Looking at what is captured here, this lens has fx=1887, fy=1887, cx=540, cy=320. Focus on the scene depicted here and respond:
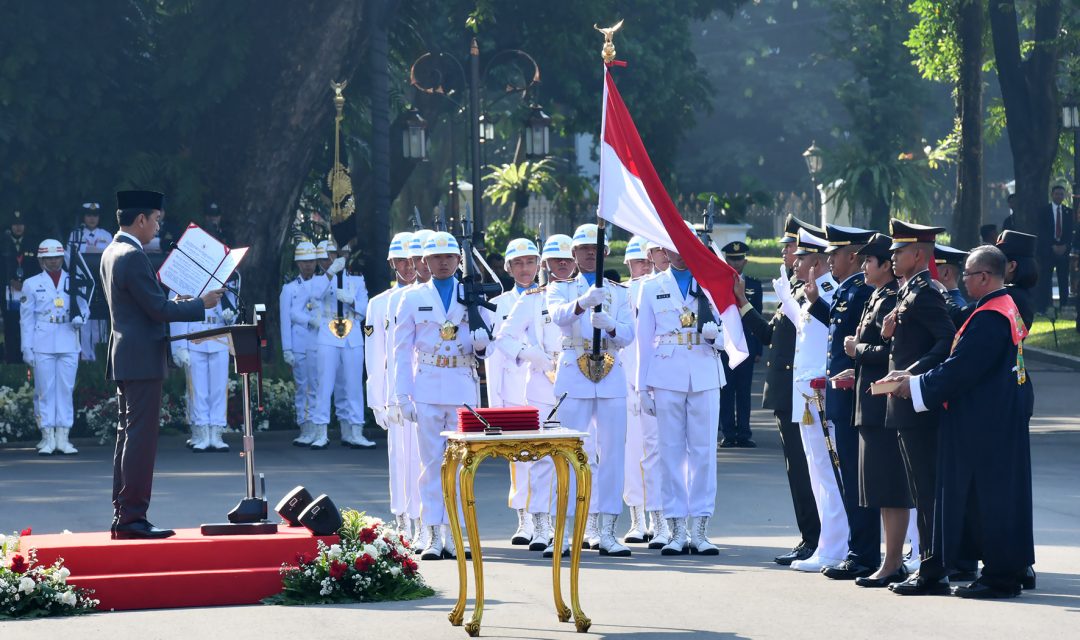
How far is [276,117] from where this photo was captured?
2491 cm

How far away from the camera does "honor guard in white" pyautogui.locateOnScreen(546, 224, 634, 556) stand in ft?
42.9

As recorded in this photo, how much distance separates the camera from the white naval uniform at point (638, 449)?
43.6ft

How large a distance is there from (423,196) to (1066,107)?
58.8ft

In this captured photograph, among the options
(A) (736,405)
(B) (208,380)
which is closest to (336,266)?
(B) (208,380)

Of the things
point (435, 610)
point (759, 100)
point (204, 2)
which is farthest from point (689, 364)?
point (759, 100)

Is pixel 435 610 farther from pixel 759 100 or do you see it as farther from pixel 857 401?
pixel 759 100

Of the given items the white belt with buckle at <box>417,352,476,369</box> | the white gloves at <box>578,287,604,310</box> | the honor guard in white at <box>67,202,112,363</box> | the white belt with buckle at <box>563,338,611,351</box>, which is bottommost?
the white belt with buckle at <box>417,352,476,369</box>

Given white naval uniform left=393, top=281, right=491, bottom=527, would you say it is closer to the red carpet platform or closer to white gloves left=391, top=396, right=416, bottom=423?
white gloves left=391, top=396, right=416, bottom=423

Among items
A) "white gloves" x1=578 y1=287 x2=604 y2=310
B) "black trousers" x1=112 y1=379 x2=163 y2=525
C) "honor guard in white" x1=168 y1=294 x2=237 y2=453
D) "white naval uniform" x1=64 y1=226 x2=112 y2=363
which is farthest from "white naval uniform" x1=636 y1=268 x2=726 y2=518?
"white naval uniform" x1=64 y1=226 x2=112 y2=363

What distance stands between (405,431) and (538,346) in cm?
113

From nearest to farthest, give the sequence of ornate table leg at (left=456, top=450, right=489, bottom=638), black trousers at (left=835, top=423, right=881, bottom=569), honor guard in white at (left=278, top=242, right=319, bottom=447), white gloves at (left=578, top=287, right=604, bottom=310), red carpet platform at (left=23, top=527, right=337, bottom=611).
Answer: ornate table leg at (left=456, top=450, right=489, bottom=638), red carpet platform at (left=23, top=527, right=337, bottom=611), black trousers at (left=835, top=423, right=881, bottom=569), white gloves at (left=578, top=287, right=604, bottom=310), honor guard in white at (left=278, top=242, right=319, bottom=447)

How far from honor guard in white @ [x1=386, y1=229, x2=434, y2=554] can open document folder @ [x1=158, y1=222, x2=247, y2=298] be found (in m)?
1.65

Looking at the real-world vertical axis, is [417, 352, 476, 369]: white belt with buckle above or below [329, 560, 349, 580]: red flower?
above

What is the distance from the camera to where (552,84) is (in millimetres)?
36188
